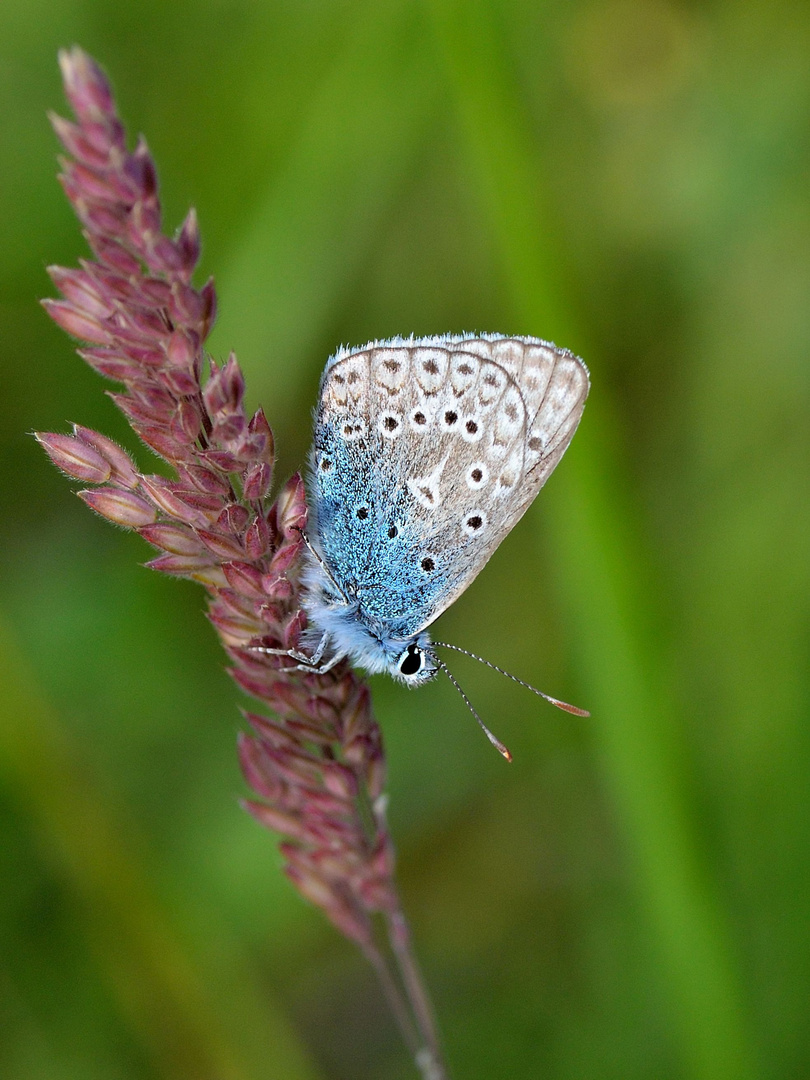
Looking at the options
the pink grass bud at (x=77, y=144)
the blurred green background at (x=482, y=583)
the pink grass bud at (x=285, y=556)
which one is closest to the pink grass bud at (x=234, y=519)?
the pink grass bud at (x=285, y=556)

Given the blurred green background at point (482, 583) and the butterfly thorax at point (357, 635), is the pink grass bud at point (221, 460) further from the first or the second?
the blurred green background at point (482, 583)

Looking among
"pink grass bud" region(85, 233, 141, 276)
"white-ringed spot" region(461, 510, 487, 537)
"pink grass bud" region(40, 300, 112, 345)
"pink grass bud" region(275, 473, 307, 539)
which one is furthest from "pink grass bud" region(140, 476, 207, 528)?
"white-ringed spot" region(461, 510, 487, 537)

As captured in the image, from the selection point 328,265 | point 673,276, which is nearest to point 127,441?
point 328,265

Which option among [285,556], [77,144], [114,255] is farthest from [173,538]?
[77,144]

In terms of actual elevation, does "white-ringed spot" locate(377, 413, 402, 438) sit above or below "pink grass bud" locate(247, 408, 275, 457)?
above

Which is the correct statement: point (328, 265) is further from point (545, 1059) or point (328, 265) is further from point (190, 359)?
point (545, 1059)

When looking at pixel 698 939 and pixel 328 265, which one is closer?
pixel 698 939

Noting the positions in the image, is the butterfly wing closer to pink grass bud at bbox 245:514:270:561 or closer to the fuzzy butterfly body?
the fuzzy butterfly body
